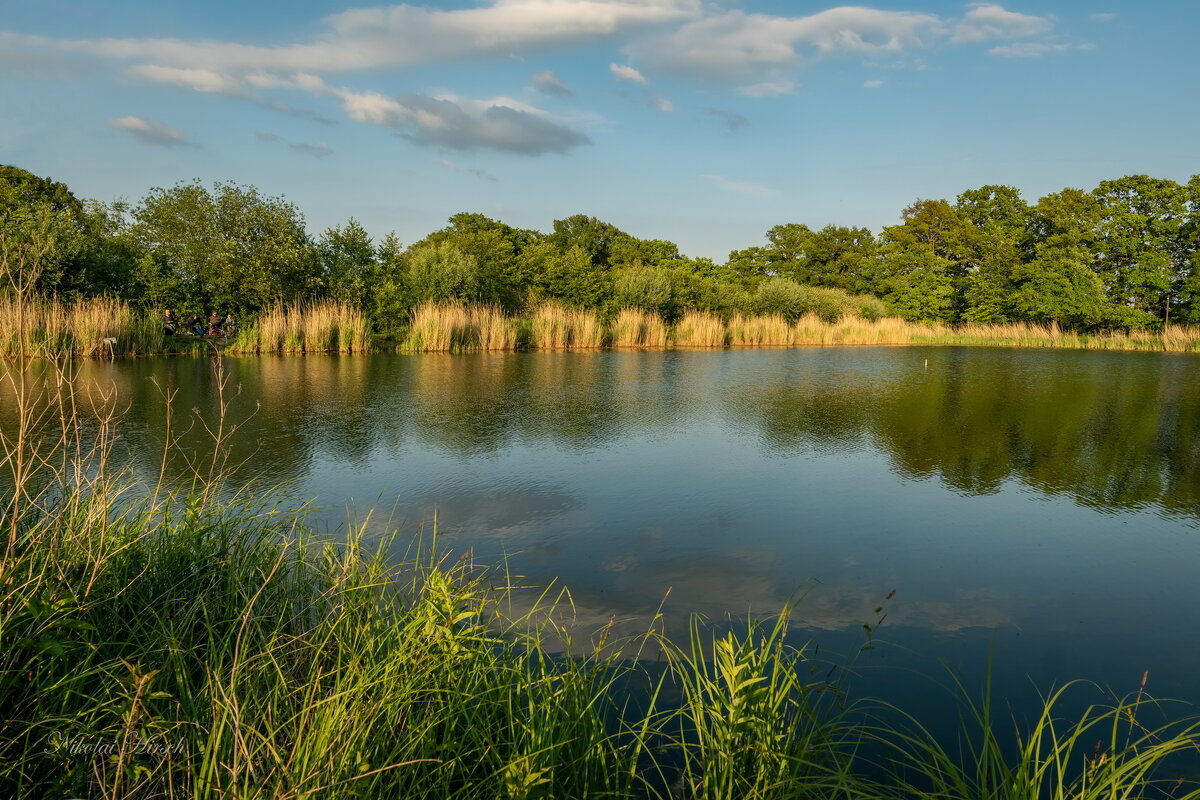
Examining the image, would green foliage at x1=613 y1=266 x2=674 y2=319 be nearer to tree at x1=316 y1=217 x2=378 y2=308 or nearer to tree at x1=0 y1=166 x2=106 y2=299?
tree at x1=316 y1=217 x2=378 y2=308

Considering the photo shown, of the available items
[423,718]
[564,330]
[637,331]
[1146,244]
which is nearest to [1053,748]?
[423,718]

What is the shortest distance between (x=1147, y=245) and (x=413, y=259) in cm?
3410

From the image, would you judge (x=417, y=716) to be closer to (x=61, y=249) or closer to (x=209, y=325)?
(x=61, y=249)

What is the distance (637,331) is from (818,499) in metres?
21.3

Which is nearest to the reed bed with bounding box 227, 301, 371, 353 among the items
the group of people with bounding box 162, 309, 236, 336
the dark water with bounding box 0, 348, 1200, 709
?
the group of people with bounding box 162, 309, 236, 336

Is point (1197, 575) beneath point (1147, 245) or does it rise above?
beneath

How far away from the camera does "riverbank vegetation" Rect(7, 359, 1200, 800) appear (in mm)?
1797

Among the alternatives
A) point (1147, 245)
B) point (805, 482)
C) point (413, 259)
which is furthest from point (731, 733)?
point (1147, 245)

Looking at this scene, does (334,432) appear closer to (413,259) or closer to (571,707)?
(571,707)

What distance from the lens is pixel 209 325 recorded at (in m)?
22.6

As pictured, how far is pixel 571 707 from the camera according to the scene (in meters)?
2.09

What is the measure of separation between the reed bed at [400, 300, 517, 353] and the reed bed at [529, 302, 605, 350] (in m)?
0.90

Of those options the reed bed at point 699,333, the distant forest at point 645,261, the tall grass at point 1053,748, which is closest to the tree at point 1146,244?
the distant forest at point 645,261

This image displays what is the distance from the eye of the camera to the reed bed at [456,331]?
850 inches
